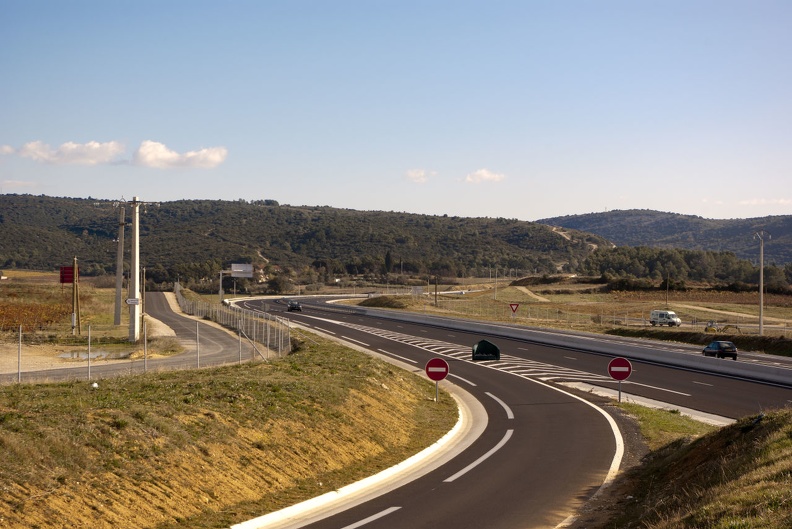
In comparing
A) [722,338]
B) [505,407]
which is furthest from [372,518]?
[722,338]

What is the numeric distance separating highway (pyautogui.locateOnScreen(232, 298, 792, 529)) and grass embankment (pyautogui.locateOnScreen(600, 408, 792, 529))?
107 cm

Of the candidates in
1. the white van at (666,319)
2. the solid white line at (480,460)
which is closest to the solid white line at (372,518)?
the solid white line at (480,460)

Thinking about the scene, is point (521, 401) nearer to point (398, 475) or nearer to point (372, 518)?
point (398, 475)

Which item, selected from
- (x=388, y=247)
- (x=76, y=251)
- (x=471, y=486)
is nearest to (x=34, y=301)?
(x=471, y=486)

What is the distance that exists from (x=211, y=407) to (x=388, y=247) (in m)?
168

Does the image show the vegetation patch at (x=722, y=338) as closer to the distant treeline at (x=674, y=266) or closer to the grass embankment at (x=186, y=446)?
the grass embankment at (x=186, y=446)

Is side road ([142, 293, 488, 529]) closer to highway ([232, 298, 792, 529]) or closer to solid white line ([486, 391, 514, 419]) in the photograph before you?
highway ([232, 298, 792, 529])

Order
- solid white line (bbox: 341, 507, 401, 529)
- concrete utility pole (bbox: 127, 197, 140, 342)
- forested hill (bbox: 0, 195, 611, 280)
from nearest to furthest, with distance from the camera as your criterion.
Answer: solid white line (bbox: 341, 507, 401, 529) → concrete utility pole (bbox: 127, 197, 140, 342) → forested hill (bbox: 0, 195, 611, 280)

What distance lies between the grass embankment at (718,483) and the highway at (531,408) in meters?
1.07

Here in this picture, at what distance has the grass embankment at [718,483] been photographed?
7825 millimetres

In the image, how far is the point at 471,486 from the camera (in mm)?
13844

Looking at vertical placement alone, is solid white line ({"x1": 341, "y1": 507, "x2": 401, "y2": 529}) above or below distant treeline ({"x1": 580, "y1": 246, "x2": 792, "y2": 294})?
below

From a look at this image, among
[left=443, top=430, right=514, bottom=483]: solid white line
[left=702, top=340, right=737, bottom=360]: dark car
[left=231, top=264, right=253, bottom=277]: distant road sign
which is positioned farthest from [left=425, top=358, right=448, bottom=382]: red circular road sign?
[left=231, top=264, right=253, bottom=277]: distant road sign

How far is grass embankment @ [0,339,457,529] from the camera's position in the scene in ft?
34.1
